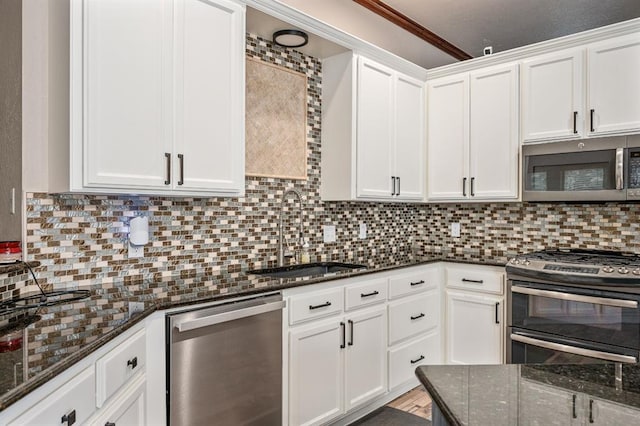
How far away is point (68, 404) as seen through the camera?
1132 millimetres

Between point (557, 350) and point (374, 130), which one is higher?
point (374, 130)

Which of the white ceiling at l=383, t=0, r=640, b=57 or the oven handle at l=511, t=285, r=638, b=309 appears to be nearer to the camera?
the oven handle at l=511, t=285, r=638, b=309

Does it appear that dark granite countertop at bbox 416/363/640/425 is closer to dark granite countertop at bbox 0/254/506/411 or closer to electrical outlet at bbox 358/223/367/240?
dark granite countertop at bbox 0/254/506/411

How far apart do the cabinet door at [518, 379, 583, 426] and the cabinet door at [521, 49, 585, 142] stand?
2645 millimetres

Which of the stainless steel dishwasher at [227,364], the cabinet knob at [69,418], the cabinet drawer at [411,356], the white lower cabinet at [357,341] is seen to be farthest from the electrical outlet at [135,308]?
the cabinet drawer at [411,356]

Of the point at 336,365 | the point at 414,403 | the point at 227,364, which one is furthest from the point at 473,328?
the point at 227,364

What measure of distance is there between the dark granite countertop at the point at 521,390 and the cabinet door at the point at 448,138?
2.66 m

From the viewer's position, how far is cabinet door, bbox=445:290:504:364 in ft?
10.3

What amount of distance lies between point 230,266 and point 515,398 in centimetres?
203

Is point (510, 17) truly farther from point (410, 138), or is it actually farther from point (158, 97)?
point (158, 97)

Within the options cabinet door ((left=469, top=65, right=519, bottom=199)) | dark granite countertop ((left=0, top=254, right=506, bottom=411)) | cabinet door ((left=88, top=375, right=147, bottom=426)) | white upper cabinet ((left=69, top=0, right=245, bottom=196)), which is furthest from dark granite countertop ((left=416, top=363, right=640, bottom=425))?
cabinet door ((left=469, top=65, right=519, bottom=199))

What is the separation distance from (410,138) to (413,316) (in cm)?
140

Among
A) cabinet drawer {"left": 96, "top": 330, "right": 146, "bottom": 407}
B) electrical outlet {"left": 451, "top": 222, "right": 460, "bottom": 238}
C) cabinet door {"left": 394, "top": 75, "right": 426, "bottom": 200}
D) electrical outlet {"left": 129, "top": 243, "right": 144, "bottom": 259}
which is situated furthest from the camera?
electrical outlet {"left": 451, "top": 222, "right": 460, "bottom": 238}

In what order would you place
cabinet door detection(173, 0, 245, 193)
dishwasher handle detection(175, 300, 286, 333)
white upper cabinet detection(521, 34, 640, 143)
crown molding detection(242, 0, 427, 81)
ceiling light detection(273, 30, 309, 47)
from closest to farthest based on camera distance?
1. dishwasher handle detection(175, 300, 286, 333)
2. cabinet door detection(173, 0, 245, 193)
3. crown molding detection(242, 0, 427, 81)
4. ceiling light detection(273, 30, 309, 47)
5. white upper cabinet detection(521, 34, 640, 143)
